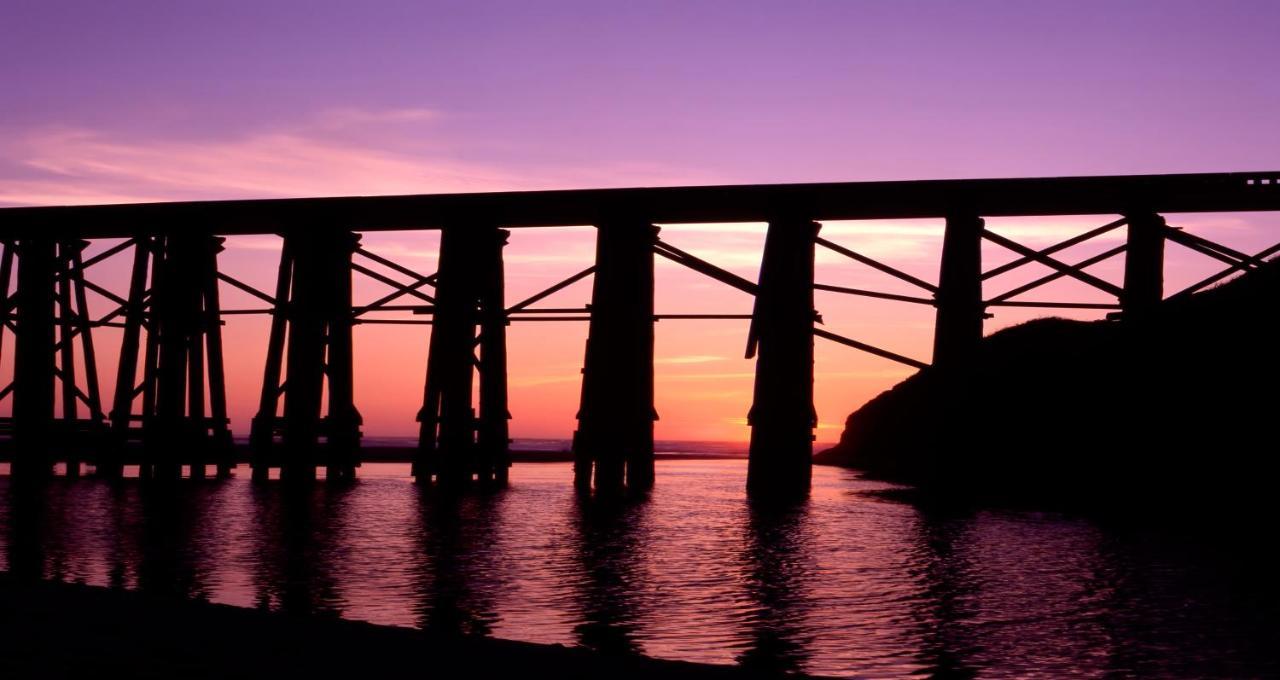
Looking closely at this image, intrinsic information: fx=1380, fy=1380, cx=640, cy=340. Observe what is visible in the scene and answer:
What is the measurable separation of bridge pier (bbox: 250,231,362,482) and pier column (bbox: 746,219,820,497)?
6752 millimetres

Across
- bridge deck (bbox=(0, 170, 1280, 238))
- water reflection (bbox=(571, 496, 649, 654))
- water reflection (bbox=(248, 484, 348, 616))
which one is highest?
bridge deck (bbox=(0, 170, 1280, 238))

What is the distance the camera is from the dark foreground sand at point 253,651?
5.64 m

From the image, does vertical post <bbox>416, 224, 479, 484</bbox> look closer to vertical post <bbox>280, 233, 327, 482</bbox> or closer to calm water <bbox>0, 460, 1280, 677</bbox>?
vertical post <bbox>280, 233, 327, 482</bbox>

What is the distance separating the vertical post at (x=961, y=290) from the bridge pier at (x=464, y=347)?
Result: 6.57 m

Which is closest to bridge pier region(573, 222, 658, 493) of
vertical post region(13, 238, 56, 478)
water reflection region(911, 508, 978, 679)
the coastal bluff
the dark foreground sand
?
the coastal bluff

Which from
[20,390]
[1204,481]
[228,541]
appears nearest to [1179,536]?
[1204,481]

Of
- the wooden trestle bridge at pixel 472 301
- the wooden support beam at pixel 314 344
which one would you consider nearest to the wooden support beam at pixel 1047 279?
the wooden trestle bridge at pixel 472 301

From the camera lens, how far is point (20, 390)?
908 inches

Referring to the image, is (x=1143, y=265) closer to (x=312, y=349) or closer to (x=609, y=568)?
(x=609, y=568)

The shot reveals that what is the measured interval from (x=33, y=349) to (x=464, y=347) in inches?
309

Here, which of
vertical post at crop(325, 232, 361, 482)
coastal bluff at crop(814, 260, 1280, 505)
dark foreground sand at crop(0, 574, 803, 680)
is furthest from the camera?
vertical post at crop(325, 232, 361, 482)

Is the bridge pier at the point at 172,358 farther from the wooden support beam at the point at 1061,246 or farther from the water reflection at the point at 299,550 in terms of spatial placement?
the wooden support beam at the point at 1061,246

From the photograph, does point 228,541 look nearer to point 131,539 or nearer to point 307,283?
point 131,539

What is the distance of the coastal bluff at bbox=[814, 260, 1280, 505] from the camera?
17.4 m
